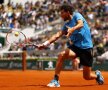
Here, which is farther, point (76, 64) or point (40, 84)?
point (76, 64)


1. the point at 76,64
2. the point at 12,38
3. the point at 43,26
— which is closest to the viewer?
the point at 12,38

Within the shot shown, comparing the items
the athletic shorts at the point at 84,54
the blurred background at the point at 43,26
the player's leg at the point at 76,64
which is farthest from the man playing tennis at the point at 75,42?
the blurred background at the point at 43,26

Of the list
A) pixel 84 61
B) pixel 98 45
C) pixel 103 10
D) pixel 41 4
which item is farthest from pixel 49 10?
pixel 84 61

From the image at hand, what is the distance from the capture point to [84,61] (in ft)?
41.4

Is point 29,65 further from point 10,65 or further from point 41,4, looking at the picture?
point 41,4

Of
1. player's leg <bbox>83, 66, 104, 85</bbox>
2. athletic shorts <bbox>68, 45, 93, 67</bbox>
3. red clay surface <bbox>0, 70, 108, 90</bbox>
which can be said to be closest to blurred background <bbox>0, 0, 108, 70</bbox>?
red clay surface <bbox>0, 70, 108, 90</bbox>

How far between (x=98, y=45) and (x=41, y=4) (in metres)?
11.1

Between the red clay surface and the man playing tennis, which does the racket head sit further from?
the man playing tennis

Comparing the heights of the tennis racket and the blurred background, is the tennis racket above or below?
below

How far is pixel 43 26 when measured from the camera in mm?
35500

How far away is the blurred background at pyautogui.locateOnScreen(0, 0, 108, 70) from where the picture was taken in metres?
29.3

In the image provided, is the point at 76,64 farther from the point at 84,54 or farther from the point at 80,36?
the point at 80,36

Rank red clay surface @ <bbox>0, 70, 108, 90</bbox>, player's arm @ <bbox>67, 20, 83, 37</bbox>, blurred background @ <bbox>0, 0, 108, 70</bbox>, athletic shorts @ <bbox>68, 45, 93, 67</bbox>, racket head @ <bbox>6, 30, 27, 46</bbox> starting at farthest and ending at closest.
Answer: blurred background @ <bbox>0, 0, 108, 70</bbox> < racket head @ <bbox>6, 30, 27, 46</bbox> < athletic shorts @ <bbox>68, 45, 93, 67</bbox> < red clay surface @ <bbox>0, 70, 108, 90</bbox> < player's arm @ <bbox>67, 20, 83, 37</bbox>

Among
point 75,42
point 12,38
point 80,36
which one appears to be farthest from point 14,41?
point 80,36
